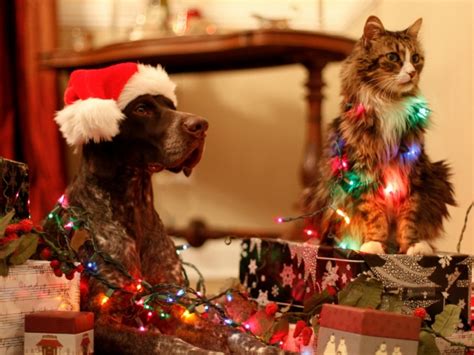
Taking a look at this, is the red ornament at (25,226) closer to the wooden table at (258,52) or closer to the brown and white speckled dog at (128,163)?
the brown and white speckled dog at (128,163)

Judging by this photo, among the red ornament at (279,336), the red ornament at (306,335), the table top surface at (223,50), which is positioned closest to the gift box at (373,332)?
the red ornament at (306,335)

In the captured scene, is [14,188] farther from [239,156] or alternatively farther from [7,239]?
[239,156]

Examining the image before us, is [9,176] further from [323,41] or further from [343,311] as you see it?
[323,41]

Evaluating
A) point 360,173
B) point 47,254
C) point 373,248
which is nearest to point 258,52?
point 360,173

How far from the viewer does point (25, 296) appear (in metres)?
1.15

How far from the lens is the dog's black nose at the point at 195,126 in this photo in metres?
1.37

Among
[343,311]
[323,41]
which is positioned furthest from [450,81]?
[343,311]

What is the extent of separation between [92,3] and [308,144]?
1.42 metres

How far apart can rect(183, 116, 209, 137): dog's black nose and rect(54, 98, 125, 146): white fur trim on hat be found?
131 mm

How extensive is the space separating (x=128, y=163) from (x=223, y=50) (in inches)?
38.1

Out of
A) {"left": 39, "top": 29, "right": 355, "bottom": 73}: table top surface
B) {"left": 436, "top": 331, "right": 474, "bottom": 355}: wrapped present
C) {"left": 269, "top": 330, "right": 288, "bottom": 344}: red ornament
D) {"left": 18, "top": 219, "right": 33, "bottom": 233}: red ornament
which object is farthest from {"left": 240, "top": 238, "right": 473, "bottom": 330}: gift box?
{"left": 39, "top": 29, "right": 355, "bottom": 73}: table top surface

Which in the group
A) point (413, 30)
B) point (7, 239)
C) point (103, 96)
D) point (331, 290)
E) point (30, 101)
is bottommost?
point (331, 290)

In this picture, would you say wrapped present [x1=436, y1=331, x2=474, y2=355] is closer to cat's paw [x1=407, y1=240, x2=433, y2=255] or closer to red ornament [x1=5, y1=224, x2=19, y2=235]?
cat's paw [x1=407, y1=240, x2=433, y2=255]

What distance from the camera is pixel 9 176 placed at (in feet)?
4.13
